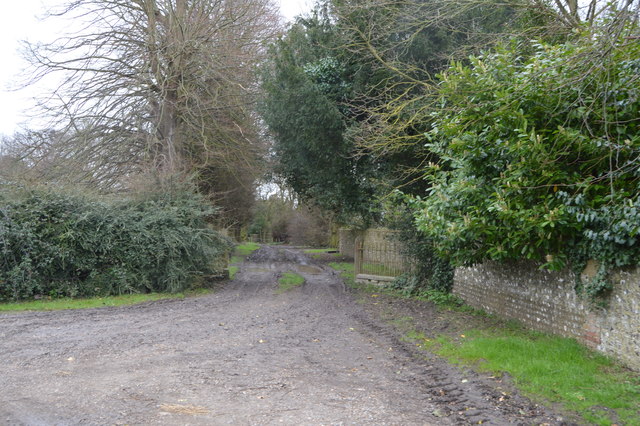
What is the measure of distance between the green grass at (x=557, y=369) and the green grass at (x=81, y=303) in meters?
8.82

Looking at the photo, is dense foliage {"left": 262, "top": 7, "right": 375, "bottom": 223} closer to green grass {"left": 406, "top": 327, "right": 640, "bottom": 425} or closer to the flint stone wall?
the flint stone wall

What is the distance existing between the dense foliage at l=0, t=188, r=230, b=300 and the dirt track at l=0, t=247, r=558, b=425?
2611 millimetres

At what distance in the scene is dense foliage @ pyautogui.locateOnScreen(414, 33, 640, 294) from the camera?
6.68 m

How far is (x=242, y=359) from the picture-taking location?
24.2 ft

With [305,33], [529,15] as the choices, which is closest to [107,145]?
[305,33]

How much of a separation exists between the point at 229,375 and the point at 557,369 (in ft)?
14.2

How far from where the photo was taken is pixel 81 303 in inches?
516

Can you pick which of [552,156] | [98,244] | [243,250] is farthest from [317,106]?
[243,250]

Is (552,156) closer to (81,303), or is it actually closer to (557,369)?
(557,369)

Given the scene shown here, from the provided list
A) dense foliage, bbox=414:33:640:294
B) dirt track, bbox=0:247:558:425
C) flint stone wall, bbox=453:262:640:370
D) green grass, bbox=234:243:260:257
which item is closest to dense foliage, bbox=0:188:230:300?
dirt track, bbox=0:247:558:425

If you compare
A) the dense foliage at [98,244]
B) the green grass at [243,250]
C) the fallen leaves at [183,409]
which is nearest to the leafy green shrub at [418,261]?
the dense foliage at [98,244]

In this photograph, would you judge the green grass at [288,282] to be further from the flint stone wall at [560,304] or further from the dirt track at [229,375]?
the flint stone wall at [560,304]

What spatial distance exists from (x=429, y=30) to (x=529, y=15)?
356 centimetres

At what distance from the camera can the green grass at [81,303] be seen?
1223cm
